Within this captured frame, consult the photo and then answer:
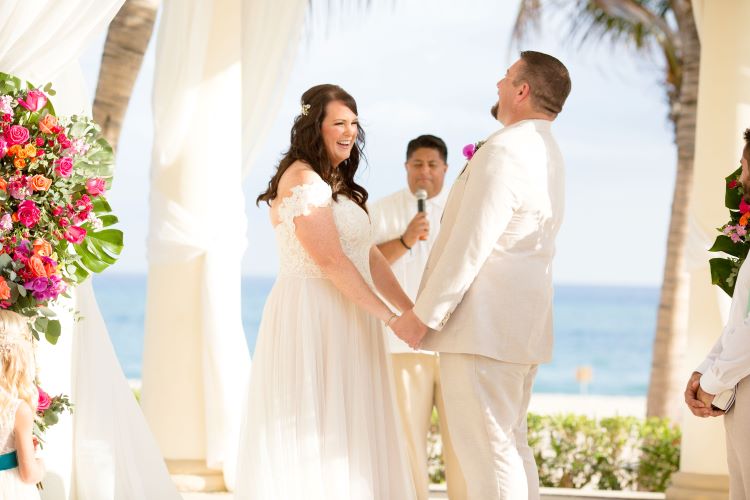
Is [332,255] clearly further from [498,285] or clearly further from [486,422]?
[486,422]

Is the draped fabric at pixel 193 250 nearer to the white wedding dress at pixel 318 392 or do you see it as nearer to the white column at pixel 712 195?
the white wedding dress at pixel 318 392

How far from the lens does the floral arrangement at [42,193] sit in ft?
12.2

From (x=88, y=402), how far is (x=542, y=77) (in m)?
2.26

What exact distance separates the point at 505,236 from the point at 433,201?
5.17 ft

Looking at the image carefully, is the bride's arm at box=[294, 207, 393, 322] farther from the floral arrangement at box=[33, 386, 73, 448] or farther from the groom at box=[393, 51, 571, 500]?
the floral arrangement at box=[33, 386, 73, 448]

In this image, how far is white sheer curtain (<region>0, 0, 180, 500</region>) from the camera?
4.11 m

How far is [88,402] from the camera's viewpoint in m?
4.50

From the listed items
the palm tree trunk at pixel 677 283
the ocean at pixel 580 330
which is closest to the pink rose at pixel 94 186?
the palm tree trunk at pixel 677 283

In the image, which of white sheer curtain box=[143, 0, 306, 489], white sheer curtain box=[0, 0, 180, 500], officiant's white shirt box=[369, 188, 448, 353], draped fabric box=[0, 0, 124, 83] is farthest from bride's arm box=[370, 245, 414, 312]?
white sheer curtain box=[143, 0, 306, 489]

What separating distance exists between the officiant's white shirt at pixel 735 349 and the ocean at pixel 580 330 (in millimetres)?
32583

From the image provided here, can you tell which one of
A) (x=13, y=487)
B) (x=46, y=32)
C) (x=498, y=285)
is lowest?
(x=13, y=487)

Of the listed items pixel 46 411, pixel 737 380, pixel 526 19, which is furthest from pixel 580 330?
pixel 46 411

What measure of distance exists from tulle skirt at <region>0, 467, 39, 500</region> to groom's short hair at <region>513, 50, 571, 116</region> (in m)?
2.30

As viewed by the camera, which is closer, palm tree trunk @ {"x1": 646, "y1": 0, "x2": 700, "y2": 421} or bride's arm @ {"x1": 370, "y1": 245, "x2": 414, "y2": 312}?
bride's arm @ {"x1": 370, "y1": 245, "x2": 414, "y2": 312}
